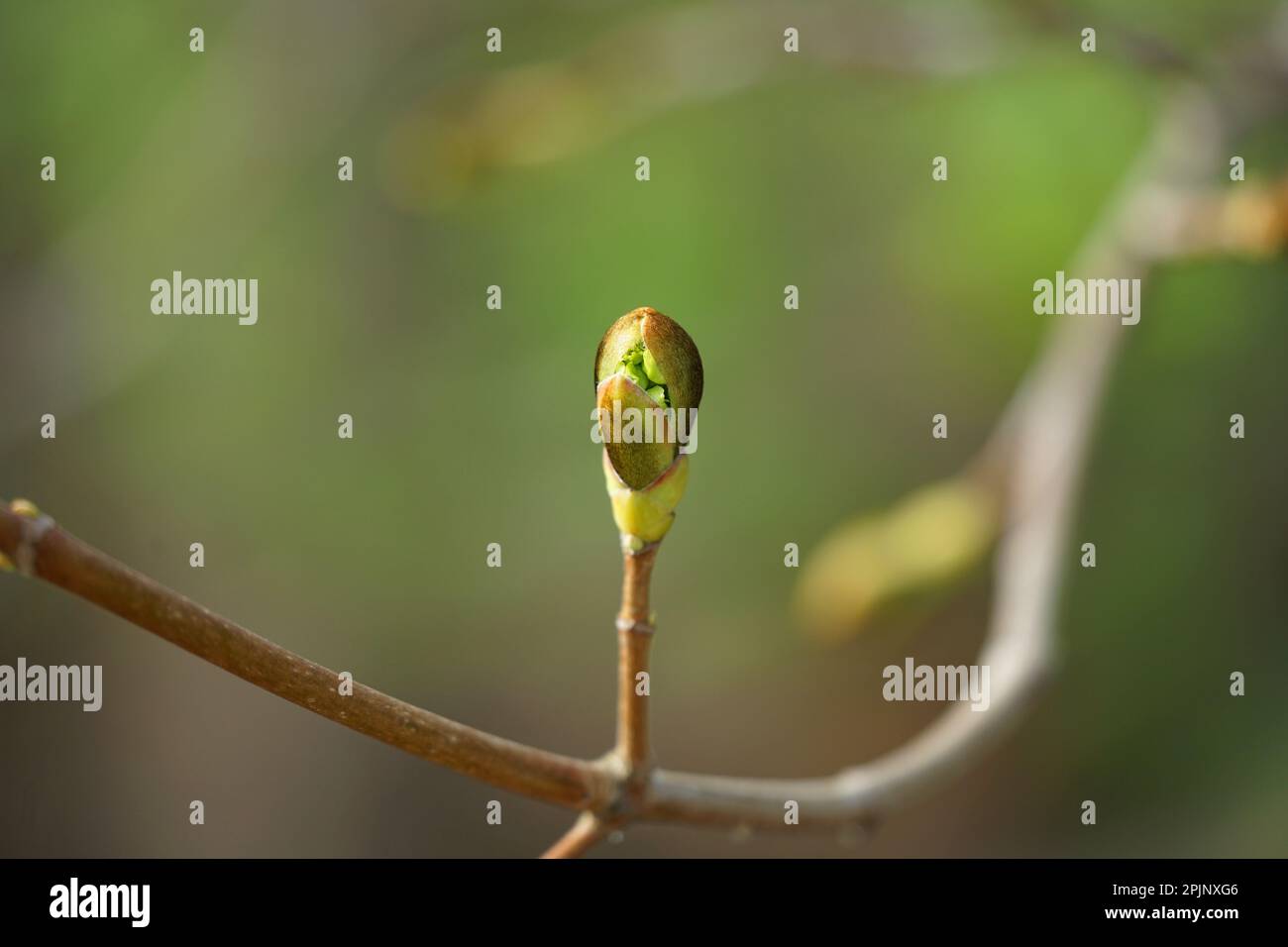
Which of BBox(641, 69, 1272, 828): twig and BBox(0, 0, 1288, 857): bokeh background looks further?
BBox(0, 0, 1288, 857): bokeh background

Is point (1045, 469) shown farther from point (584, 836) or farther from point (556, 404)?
point (556, 404)

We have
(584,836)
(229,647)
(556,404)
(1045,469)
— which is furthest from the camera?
(556,404)

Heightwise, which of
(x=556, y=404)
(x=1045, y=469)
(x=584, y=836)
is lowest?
(x=584, y=836)

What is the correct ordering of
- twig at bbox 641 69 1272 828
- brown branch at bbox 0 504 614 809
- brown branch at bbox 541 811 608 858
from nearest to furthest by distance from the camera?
brown branch at bbox 0 504 614 809 → brown branch at bbox 541 811 608 858 → twig at bbox 641 69 1272 828

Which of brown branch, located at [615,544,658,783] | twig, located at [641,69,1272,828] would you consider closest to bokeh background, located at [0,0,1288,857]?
twig, located at [641,69,1272,828]

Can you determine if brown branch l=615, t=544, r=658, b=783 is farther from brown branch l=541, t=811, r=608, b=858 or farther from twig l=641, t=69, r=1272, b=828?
twig l=641, t=69, r=1272, b=828

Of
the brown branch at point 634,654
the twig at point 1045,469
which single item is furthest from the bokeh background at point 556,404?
the brown branch at point 634,654

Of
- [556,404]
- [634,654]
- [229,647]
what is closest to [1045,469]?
[634,654]
